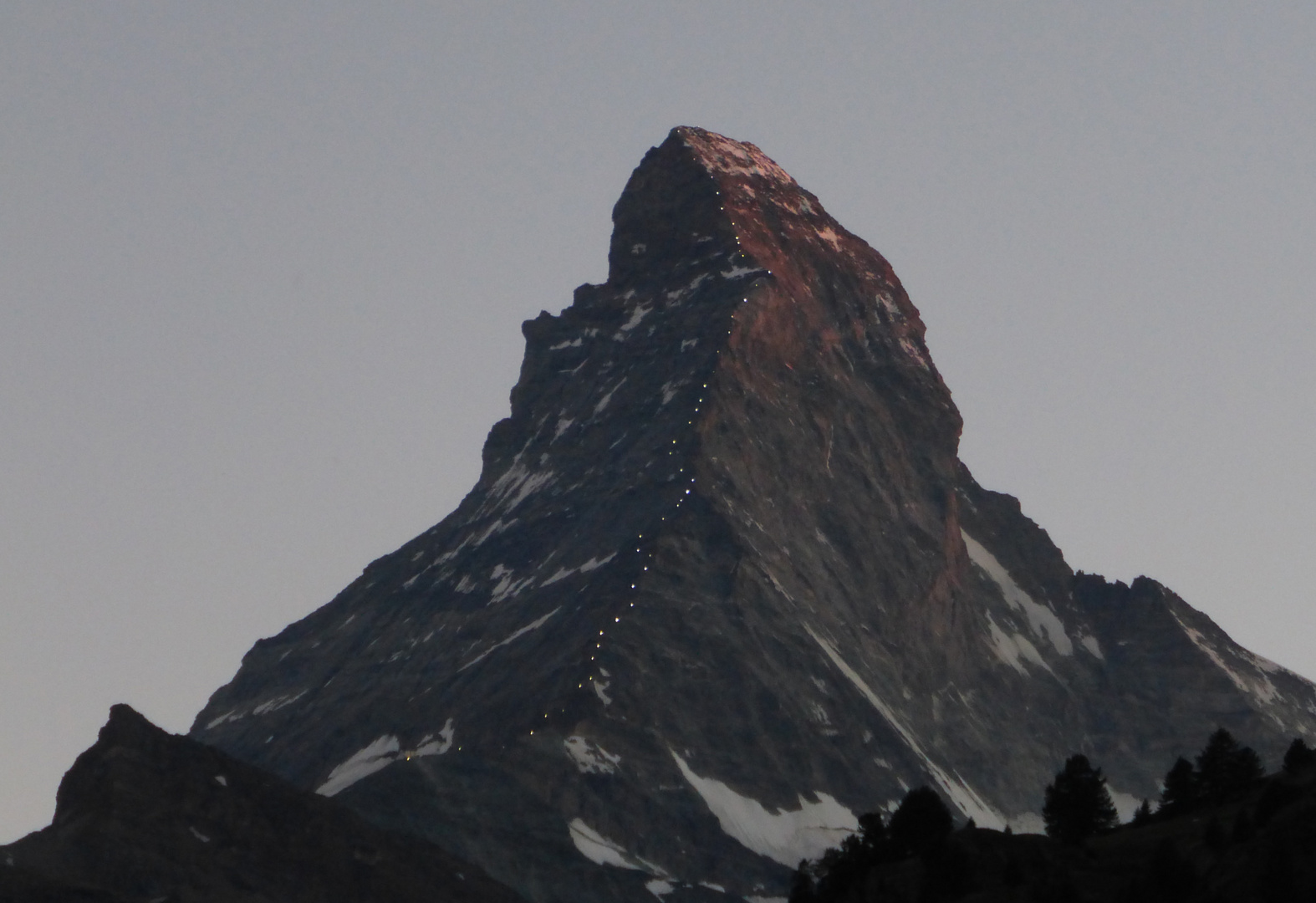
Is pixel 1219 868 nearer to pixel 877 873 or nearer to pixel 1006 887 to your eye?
pixel 1006 887

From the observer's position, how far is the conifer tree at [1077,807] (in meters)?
166

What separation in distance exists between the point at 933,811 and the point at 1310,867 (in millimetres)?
40453

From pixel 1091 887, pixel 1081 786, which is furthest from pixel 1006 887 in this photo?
pixel 1081 786

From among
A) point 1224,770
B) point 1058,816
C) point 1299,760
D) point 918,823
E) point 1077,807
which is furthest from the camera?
point 1224,770

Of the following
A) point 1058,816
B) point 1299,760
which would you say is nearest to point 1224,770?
point 1058,816

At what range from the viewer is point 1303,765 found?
15212 cm

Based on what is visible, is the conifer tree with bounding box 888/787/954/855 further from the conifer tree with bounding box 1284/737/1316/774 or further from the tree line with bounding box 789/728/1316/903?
the conifer tree with bounding box 1284/737/1316/774

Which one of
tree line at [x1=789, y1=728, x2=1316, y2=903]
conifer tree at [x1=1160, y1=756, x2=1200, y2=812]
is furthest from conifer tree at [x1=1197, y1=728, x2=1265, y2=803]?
conifer tree at [x1=1160, y1=756, x2=1200, y2=812]

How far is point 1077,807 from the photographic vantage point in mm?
169000

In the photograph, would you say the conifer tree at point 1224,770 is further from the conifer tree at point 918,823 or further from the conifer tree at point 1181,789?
the conifer tree at point 918,823

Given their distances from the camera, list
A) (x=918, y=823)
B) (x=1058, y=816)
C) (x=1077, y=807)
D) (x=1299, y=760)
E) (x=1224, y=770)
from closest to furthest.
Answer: (x=1299, y=760) → (x=918, y=823) → (x=1058, y=816) → (x=1077, y=807) → (x=1224, y=770)

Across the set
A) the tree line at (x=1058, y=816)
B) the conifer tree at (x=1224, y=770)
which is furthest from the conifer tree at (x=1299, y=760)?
the conifer tree at (x=1224, y=770)

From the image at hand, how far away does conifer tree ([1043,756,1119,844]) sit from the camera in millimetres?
166075

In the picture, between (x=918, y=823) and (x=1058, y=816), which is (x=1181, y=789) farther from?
(x=918, y=823)
